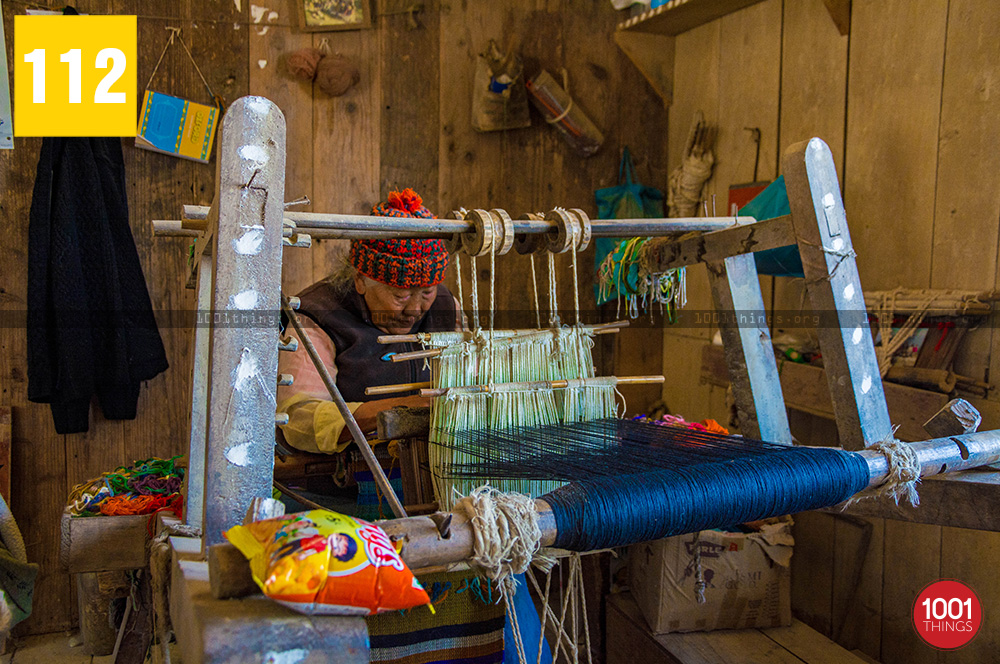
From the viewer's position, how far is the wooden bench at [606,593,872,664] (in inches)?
86.7

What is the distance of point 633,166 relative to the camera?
3.51 metres

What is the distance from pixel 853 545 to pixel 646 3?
249cm

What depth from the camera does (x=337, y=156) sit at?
10.3 ft

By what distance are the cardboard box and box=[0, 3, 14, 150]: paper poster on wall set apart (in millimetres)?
2720

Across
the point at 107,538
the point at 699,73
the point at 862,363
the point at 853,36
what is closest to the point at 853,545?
the point at 862,363

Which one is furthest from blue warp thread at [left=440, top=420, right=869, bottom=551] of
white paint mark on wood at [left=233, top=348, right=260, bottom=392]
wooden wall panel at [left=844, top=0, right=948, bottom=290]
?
wooden wall panel at [left=844, top=0, right=948, bottom=290]

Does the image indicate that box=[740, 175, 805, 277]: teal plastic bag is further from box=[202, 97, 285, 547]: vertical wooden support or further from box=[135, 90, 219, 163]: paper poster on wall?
box=[135, 90, 219, 163]: paper poster on wall

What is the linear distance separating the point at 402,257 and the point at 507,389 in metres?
0.77

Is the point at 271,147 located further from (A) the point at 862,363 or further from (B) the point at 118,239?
(B) the point at 118,239

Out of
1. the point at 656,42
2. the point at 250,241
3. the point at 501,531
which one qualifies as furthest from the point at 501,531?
the point at 656,42

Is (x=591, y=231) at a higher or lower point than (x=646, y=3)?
lower

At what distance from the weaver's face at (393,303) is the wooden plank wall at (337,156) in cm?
99

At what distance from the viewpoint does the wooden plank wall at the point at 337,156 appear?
287 centimetres

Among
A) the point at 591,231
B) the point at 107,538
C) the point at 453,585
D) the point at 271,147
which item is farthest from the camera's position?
the point at 453,585
